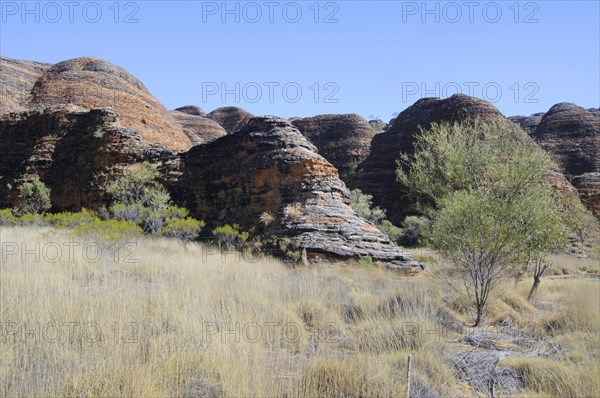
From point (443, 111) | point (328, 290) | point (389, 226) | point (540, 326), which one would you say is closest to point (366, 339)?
point (328, 290)

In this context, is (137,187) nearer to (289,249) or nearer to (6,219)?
(6,219)

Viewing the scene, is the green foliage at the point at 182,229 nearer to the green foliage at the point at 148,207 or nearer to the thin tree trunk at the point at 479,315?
the green foliage at the point at 148,207

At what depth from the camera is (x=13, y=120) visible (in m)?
24.8

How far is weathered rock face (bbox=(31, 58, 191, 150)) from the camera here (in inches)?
1099

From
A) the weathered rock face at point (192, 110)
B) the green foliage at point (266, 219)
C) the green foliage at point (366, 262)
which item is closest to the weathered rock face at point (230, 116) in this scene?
the weathered rock face at point (192, 110)

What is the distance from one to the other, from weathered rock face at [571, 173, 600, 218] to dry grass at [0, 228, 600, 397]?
119 ft

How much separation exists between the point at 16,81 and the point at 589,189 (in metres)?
51.4

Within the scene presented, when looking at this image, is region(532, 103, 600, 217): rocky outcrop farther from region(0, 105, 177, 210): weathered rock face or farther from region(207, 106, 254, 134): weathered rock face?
region(207, 106, 254, 134): weathered rock face

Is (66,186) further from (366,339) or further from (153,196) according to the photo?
(366,339)

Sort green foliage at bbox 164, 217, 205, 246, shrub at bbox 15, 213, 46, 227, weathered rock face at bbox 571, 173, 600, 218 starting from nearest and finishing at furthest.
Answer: green foliage at bbox 164, 217, 205, 246
shrub at bbox 15, 213, 46, 227
weathered rock face at bbox 571, 173, 600, 218

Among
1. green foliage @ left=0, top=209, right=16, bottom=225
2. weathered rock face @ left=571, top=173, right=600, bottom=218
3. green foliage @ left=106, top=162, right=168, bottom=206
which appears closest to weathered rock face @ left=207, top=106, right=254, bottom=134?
weathered rock face @ left=571, top=173, right=600, bottom=218

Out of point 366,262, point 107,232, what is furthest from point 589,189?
point 107,232

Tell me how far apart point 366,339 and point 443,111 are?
131 feet

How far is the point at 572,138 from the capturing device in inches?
1818
